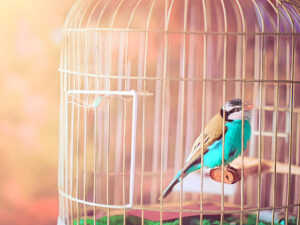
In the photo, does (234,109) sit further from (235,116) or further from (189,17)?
(189,17)

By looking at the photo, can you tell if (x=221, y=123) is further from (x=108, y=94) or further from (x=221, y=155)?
(x=108, y=94)

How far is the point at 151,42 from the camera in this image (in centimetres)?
250

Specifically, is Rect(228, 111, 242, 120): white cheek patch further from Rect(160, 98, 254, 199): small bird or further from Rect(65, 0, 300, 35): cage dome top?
Rect(65, 0, 300, 35): cage dome top

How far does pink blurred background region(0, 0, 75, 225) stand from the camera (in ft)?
7.80

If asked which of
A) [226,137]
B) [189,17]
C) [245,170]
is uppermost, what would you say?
[189,17]

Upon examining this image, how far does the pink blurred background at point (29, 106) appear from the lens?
238 centimetres

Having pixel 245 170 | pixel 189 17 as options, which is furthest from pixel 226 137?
pixel 189 17

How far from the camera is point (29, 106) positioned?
2.42 meters

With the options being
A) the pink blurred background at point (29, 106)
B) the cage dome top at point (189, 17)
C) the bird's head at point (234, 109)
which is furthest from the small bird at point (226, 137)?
the pink blurred background at point (29, 106)

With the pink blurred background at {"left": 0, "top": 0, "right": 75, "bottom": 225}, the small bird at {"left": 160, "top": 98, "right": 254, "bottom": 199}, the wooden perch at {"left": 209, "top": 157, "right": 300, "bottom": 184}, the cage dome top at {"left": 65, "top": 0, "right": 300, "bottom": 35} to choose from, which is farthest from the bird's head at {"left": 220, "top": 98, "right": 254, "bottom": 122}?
the pink blurred background at {"left": 0, "top": 0, "right": 75, "bottom": 225}

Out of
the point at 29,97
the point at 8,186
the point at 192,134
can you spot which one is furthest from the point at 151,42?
the point at 8,186

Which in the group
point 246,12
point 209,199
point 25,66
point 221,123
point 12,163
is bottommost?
point 209,199

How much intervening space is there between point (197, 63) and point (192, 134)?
0.39 metres

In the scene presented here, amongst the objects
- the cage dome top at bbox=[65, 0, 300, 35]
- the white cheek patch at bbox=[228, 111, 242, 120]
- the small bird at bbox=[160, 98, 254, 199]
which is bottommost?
the small bird at bbox=[160, 98, 254, 199]
